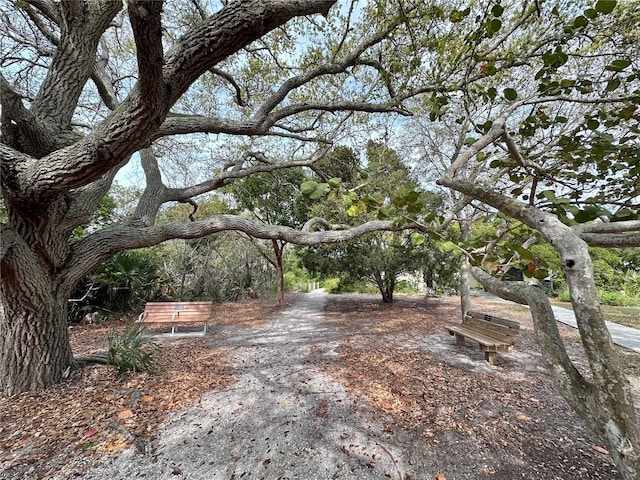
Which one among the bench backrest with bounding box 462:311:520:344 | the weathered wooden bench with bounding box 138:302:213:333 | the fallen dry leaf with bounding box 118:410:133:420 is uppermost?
the weathered wooden bench with bounding box 138:302:213:333

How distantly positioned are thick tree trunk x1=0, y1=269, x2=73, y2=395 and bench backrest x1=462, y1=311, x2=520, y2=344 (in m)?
6.28

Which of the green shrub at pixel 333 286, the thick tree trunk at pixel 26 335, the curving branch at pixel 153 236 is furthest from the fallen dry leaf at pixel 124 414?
the green shrub at pixel 333 286

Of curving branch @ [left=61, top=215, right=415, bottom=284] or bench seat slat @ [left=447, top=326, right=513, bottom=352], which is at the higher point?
curving branch @ [left=61, top=215, right=415, bottom=284]

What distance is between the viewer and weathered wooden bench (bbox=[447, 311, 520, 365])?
421cm

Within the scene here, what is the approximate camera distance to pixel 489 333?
4734 mm

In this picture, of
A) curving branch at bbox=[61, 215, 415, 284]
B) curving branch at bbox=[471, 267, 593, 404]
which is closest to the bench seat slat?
curving branch at bbox=[61, 215, 415, 284]

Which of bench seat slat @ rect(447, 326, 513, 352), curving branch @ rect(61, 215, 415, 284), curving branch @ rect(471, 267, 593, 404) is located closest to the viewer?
curving branch @ rect(471, 267, 593, 404)

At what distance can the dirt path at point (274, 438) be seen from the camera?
7.11 feet

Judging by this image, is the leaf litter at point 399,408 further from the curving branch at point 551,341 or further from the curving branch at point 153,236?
the curving branch at point 551,341

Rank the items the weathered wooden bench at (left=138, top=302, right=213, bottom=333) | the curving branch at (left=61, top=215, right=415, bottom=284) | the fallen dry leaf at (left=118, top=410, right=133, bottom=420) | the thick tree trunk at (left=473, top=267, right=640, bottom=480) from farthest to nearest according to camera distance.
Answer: the weathered wooden bench at (left=138, top=302, right=213, bottom=333) < the curving branch at (left=61, top=215, right=415, bottom=284) < the fallen dry leaf at (left=118, top=410, right=133, bottom=420) < the thick tree trunk at (left=473, top=267, right=640, bottom=480)

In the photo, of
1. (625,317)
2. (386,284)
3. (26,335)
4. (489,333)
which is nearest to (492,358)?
(489,333)

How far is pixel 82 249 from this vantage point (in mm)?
3670

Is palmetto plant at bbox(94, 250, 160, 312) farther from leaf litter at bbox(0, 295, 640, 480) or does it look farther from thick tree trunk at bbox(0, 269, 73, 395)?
thick tree trunk at bbox(0, 269, 73, 395)

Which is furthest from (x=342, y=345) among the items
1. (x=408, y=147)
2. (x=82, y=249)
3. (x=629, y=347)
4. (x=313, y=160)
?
(x=408, y=147)
